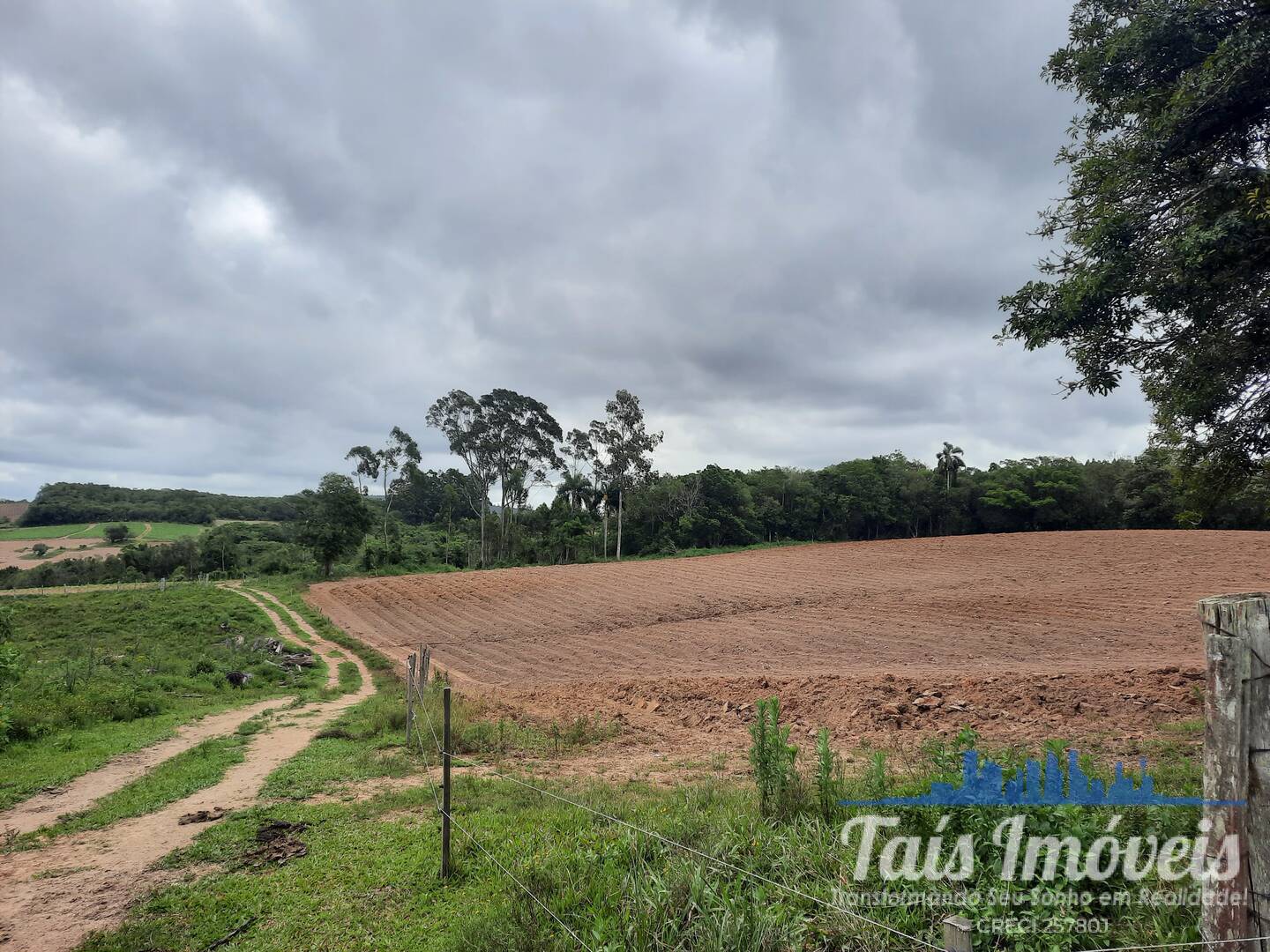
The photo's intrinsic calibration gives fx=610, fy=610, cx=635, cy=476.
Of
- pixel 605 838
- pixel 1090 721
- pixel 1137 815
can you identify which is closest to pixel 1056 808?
pixel 1137 815

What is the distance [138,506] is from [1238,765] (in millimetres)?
129958

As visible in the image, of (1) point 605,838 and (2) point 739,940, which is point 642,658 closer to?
(1) point 605,838

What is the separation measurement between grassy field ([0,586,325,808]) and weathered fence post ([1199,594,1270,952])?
1167cm

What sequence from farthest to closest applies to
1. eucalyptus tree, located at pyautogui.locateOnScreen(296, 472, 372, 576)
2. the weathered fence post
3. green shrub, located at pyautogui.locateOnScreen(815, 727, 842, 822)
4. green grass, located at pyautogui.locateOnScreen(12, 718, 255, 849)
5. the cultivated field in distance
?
Answer: the cultivated field in distance → eucalyptus tree, located at pyautogui.locateOnScreen(296, 472, 372, 576) → green grass, located at pyautogui.locateOnScreen(12, 718, 255, 849) → green shrub, located at pyautogui.locateOnScreen(815, 727, 842, 822) → the weathered fence post

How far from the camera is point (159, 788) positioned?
8.15 meters

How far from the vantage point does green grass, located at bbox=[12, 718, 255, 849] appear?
6887 mm

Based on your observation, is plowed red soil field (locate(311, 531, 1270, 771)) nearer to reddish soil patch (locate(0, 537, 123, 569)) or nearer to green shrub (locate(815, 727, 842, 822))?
green shrub (locate(815, 727, 842, 822))

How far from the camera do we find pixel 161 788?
8.15 m

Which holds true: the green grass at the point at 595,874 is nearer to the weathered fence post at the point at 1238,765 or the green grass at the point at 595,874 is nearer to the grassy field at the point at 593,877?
the grassy field at the point at 593,877

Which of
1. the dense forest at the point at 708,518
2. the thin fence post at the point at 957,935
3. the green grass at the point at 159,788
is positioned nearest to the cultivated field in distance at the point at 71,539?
the dense forest at the point at 708,518

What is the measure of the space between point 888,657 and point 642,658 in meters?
6.92

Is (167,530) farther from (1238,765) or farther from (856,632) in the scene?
(1238,765)

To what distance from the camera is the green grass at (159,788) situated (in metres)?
6.89

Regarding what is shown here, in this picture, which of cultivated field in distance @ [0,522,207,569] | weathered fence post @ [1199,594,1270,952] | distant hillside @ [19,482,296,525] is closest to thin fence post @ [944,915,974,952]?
weathered fence post @ [1199,594,1270,952]
